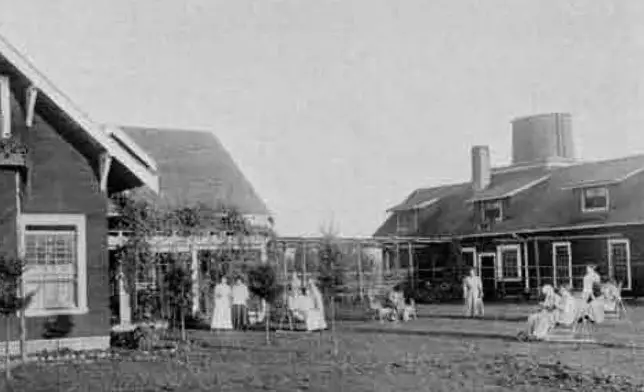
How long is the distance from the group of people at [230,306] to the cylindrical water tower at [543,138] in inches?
1040

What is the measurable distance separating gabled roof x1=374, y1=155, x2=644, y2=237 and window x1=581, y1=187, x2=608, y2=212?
34 cm

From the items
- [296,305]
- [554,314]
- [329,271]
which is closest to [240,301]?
[296,305]

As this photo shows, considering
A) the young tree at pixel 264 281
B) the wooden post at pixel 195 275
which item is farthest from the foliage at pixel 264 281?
the wooden post at pixel 195 275

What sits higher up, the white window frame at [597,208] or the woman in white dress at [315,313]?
the white window frame at [597,208]

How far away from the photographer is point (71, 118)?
738 inches

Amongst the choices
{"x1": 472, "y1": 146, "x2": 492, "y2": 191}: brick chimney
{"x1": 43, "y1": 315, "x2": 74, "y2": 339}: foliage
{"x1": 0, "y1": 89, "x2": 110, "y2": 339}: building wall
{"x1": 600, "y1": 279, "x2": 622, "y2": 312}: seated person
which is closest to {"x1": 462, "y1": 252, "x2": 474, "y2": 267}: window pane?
{"x1": 472, "y1": 146, "x2": 492, "y2": 191}: brick chimney

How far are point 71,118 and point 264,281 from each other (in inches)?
267

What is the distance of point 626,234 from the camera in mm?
37844

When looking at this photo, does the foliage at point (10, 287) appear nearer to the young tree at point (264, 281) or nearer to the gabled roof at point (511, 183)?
the young tree at point (264, 281)

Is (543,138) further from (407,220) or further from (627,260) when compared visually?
(627,260)

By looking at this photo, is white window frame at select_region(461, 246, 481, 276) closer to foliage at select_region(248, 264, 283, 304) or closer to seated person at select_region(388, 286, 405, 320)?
seated person at select_region(388, 286, 405, 320)

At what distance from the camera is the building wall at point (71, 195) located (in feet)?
62.0

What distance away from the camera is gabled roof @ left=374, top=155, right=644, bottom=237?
39375 mm

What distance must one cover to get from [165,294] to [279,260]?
13454 mm
